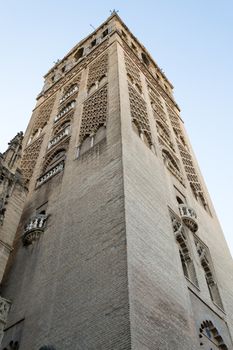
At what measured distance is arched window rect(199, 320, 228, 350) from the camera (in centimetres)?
870

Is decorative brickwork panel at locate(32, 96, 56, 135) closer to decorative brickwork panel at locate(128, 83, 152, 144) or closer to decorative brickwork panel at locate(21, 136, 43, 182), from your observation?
decorative brickwork panel at locate(21, 136, 43, 182)

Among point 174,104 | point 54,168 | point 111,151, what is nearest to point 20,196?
point 54,168

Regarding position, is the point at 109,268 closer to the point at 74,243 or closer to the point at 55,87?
the point at 74,243

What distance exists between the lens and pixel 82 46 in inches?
965

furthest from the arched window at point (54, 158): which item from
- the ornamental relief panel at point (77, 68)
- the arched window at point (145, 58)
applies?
the arched window at point (145, 58)

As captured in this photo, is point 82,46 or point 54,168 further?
point 82,46

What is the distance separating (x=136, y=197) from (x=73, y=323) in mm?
3106

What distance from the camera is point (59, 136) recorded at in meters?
15.5

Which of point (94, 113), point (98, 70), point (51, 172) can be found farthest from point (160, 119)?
point (51, 172)

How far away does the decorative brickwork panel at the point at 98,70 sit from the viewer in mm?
17172

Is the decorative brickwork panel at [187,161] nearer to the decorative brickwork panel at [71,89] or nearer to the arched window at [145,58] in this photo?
the arched window at [145,58]

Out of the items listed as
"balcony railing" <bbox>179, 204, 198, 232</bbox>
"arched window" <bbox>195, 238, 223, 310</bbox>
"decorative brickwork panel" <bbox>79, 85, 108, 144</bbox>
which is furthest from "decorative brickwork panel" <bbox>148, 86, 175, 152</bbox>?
"arched window" <bbox>195, 238, 223, 310</bbox>

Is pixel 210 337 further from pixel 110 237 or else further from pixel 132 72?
pixel 132 72

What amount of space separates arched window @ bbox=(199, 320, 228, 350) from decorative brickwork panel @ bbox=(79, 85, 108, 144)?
20.8ft
